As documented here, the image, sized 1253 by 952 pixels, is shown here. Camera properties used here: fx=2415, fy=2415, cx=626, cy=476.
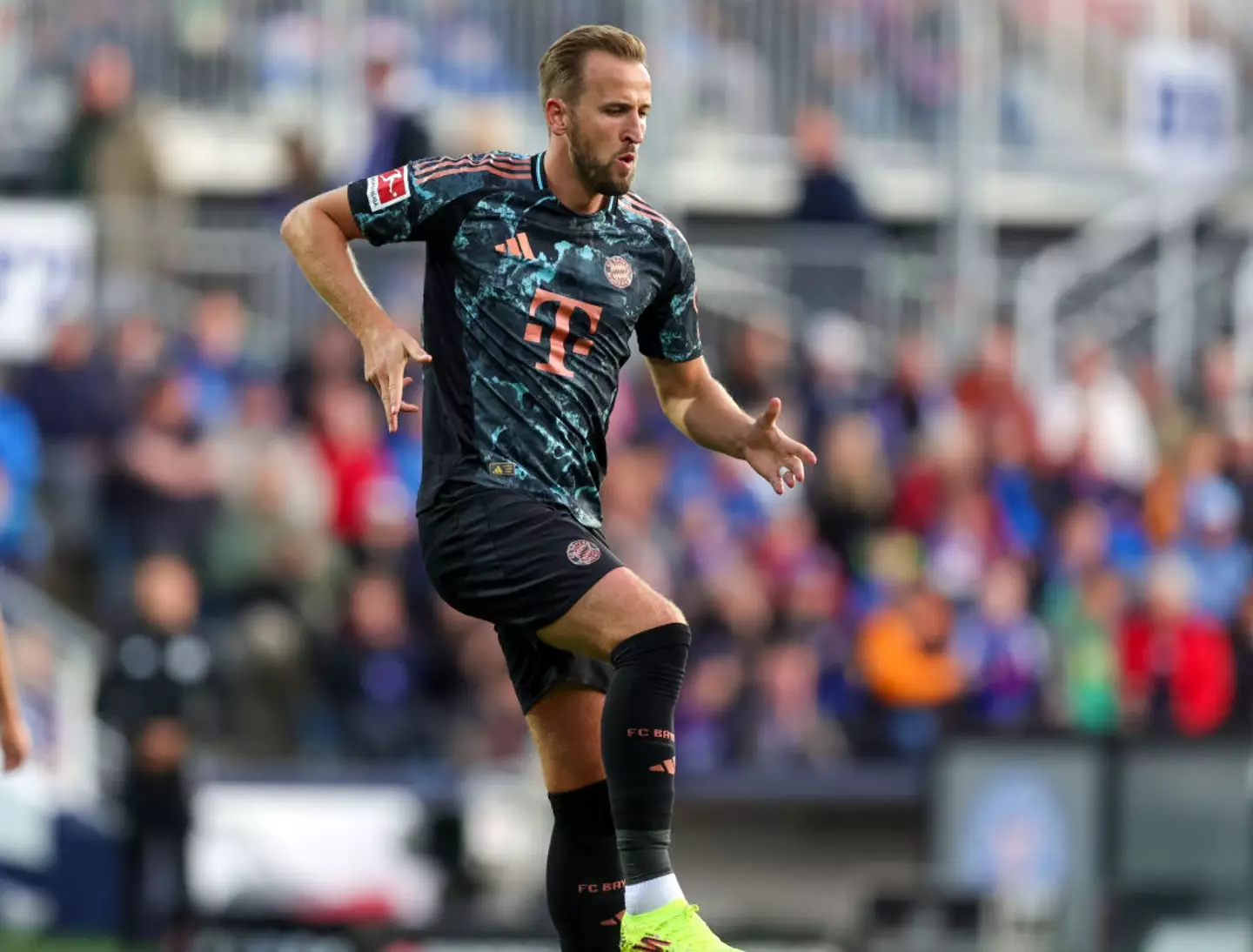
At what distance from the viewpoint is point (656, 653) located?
22.2 ft

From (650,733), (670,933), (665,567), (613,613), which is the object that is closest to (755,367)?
(665,567)

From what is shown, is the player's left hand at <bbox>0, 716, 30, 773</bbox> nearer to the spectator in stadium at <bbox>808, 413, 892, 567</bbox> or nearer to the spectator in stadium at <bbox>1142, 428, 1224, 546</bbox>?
the spectator in stadium at <bbox>808, 413, 892, 567</bbox>

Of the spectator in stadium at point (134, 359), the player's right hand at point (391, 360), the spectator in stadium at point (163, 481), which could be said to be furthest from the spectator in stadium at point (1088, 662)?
the player's right hand at point (391, 360)

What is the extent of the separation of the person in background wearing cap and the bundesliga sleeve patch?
9995 millimetres

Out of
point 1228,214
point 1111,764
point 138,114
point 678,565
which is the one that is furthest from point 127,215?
point 1228,214

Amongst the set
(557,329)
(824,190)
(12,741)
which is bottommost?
(12,741)

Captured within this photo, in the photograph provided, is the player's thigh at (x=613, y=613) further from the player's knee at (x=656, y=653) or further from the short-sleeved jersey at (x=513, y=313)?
the short-sleeved jersey at (x=513, y=313)

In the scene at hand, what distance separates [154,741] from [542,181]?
7199 millimetres

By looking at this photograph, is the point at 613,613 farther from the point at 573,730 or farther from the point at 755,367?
the point at 755,367

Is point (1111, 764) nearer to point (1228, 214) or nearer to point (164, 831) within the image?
point (164, 831)

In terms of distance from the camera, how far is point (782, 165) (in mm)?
22031

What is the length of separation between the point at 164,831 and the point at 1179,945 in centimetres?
589

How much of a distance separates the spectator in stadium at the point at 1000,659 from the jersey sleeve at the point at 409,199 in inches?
341

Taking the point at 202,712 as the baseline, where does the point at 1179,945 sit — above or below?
below
